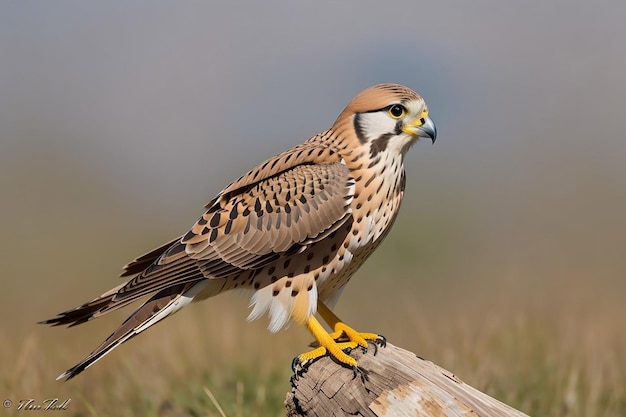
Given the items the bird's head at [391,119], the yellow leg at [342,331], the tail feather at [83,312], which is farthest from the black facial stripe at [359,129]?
the tail feather at [83,312]

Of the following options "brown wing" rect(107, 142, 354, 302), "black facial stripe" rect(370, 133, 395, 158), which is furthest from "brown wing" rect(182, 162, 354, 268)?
"black facial stripe" rect(370, 133, 395, 158)

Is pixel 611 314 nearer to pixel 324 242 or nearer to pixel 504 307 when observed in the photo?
pixel 504 307

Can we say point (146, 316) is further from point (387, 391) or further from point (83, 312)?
point (387, 391)

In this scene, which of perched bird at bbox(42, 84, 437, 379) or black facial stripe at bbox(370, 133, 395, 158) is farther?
black facial stripe at bbox(370, 133, 395, 158)

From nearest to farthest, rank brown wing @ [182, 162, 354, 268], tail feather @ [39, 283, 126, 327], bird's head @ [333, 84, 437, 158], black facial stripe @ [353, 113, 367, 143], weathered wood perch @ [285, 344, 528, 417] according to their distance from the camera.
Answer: weathered wood perch @ [285, 344, 528, 417], tail feather @ [39, 283, 126, 327], brown wing @ [182, 162, 354, 268], bird's head @ [333, 84, 437, 158], black facial stripe @ [353, 113, 367, 143]

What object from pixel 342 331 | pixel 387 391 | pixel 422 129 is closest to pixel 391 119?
pixel 422 129

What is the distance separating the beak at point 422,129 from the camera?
4.95 m

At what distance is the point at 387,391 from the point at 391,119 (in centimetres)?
162

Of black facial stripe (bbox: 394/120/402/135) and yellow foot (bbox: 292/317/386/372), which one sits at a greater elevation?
black facial stripe (bbox: 394/120/402/135)

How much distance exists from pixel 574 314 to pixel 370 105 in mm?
3676

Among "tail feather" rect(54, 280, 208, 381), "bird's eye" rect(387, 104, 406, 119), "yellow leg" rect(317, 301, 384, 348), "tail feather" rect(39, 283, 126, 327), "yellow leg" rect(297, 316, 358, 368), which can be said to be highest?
"bird's eye" rect(387, 104, 406, 119)

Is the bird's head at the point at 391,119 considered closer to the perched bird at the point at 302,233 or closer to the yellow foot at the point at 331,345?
the perched bird at the point at 302,233

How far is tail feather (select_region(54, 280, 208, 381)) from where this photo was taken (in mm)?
4668

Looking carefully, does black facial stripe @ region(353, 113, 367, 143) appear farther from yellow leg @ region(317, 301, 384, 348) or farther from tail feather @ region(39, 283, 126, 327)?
tail feather @ region(39, 283, 126, 327)
